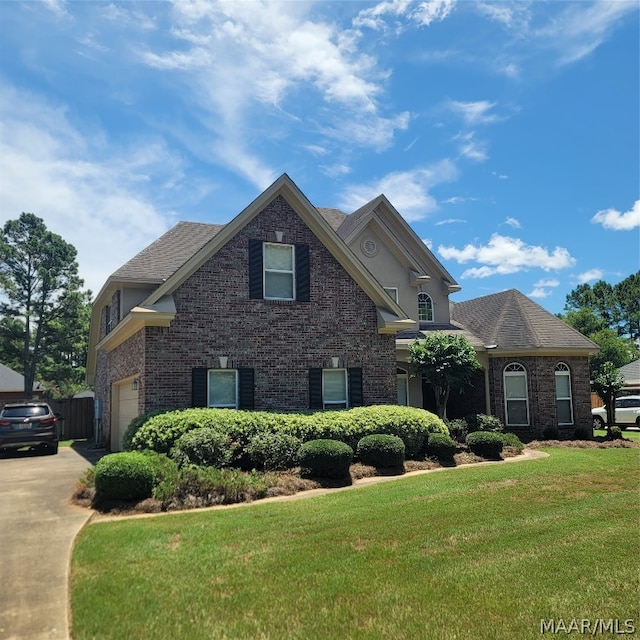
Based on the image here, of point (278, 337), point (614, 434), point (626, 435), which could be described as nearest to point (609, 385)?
point (626, 435)

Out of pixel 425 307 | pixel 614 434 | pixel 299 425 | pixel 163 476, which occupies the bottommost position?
pixel 614 434

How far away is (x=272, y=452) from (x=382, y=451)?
2.52 m

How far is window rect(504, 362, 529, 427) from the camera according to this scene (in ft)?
66.4

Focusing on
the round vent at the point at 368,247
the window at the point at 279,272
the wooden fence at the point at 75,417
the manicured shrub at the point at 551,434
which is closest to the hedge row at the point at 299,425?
the window at the point at 279,272

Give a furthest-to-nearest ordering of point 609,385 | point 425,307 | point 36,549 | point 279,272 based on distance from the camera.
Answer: point 425,307 → point 609,385 → point 279,272 → point 36,549

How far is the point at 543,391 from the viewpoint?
794 inches

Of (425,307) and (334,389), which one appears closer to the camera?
(334,389)

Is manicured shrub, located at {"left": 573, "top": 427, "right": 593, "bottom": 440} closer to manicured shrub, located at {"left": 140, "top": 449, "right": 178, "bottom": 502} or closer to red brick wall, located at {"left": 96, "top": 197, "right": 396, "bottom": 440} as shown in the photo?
red brick wall, located at {"left": 96, "top": 197, "right": 396, "bottom": 440}

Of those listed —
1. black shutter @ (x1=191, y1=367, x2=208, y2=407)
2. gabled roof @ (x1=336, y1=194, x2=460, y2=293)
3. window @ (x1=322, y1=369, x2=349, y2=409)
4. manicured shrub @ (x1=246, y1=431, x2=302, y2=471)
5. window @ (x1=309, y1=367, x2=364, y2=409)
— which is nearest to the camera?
manicured shrub @ (x1=246, y1=431, x2=302, y2=471)

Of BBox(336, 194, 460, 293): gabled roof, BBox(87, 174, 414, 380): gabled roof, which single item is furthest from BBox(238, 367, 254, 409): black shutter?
BBox(336, 194, 460, 293): gabled roof

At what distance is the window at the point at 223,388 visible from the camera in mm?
14680

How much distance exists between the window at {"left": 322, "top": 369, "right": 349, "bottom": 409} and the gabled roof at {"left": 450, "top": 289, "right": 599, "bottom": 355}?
7.01 m

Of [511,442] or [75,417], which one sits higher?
[75,417]

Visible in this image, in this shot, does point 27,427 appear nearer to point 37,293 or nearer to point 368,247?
point 368,247
